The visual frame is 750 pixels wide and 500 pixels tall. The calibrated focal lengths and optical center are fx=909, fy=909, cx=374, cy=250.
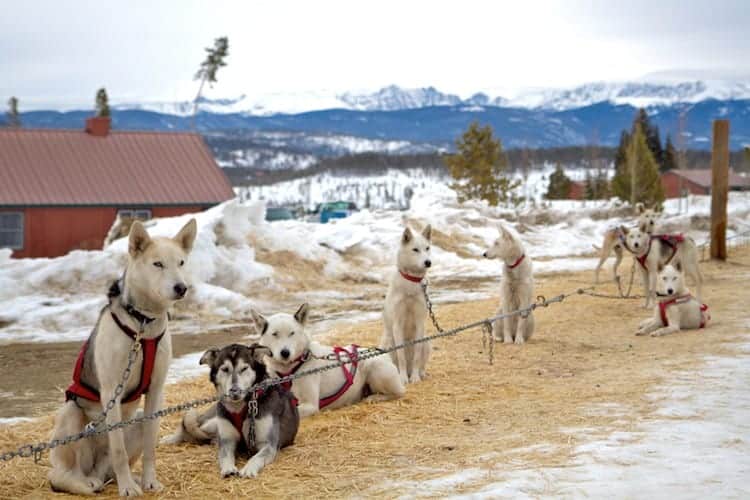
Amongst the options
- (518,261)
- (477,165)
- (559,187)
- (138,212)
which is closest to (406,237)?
(518,261)

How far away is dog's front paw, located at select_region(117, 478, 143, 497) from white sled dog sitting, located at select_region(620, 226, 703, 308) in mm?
10766

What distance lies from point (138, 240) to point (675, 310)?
8.32m

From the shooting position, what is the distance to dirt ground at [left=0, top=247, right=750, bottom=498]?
5570 millimetres

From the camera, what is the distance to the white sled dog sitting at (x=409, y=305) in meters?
9.09

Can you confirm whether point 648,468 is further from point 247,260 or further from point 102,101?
point 102,101

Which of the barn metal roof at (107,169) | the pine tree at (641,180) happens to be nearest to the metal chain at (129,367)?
the barn metal roof at (107,169)

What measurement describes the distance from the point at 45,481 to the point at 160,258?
5.70 feet

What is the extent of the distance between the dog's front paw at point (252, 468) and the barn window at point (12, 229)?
25848mm

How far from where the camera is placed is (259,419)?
6059mm

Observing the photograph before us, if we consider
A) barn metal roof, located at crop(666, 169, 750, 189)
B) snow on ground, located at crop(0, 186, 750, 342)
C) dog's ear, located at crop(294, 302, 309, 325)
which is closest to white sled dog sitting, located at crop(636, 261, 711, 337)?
dog's ear, located at crop(294, 302, 309, 325)

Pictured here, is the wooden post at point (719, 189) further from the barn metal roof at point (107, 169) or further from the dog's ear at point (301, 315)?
the barn metal roof at point (107, 169)

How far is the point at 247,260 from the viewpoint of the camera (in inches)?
779

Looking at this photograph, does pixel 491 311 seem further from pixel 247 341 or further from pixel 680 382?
pixel 680 382

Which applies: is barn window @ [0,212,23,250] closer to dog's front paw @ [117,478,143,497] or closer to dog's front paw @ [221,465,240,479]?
dog's front paw @ [221,465,240,479]
